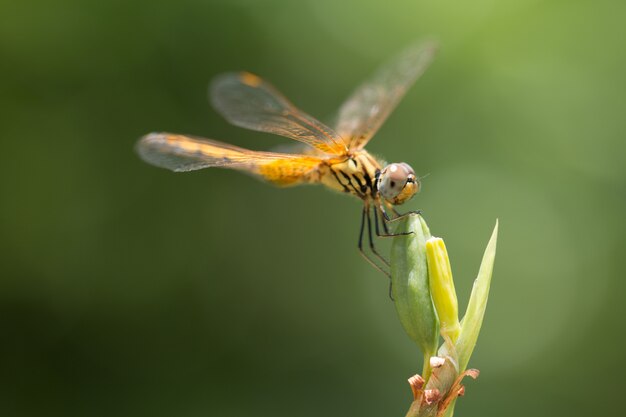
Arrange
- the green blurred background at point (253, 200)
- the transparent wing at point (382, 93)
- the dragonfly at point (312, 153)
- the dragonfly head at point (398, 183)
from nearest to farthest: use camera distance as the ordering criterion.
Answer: the dragonfly head at point (398, 183) → the dragonfly at point (312, 153) → the transparent wing at point (382, 93) → the green blurred background at point (253, 200)

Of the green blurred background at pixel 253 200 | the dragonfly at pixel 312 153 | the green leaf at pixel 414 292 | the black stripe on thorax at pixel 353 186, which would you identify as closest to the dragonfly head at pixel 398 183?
the dragonfly at pixel 312 153

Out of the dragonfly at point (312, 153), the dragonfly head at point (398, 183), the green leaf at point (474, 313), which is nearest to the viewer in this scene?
the green leaf at point (474, 313)

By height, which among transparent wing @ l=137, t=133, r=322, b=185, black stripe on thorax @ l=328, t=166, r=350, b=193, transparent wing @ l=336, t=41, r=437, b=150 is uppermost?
transparent wing @ l=336, t=41, r=437, b=150

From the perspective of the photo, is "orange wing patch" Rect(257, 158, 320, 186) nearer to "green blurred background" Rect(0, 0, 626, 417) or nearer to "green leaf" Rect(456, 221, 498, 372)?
"green leaf" Rect(456, 221, 498, 372)

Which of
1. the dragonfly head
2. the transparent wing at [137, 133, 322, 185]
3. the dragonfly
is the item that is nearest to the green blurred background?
the dragonfly

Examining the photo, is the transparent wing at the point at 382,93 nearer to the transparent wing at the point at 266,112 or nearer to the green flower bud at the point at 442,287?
the transparent wing at the point at 266,112

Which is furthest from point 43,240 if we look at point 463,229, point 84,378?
point 463,229
